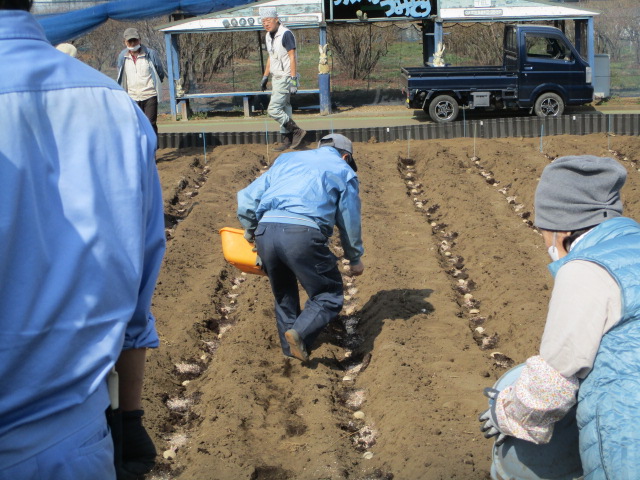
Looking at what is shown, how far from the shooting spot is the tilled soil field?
191 inches

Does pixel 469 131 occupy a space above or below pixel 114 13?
below

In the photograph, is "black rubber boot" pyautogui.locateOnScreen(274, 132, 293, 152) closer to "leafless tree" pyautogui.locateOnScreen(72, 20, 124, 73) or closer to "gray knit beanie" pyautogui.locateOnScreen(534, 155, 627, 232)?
"leafless tree" pyautogui.locateOnScreen(72, 20, 124, 73)

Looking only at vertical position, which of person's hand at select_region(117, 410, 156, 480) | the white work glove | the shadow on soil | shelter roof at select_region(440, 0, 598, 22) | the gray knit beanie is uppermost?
shelter roof at select_region(440, 0, 598, 22)

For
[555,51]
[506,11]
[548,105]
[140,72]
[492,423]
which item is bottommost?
[548,105]

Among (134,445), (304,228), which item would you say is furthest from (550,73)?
(134,445)

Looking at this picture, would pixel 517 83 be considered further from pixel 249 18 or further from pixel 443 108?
pixel 249 18

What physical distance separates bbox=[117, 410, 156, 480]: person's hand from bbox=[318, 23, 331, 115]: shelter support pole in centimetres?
1620

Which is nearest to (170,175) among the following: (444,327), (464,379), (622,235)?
(444,327)

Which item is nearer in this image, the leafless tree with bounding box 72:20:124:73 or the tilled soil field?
the tilled soil field

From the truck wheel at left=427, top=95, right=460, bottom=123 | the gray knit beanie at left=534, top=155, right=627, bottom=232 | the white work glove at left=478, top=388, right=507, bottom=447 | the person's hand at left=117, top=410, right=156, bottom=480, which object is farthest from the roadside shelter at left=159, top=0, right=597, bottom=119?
the person's hand at left=117, top=410, right=156, bottom=480

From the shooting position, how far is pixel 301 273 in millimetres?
5652

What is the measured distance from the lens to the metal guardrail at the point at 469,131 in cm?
1392

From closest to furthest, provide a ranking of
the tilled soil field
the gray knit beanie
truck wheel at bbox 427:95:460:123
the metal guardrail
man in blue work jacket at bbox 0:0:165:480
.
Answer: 1. man in blue work jacket at bbox 0:0:165:480
2. the gray knit beanie
3. the tilled soil field
4. the metal guardrail
5. truck wheel at bbox 427:95:460:123

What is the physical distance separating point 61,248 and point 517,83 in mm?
15106
